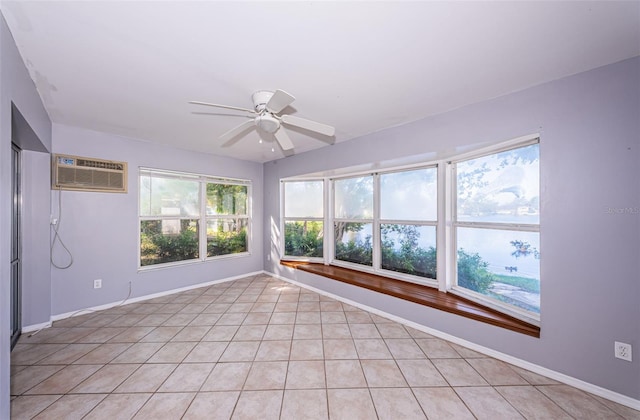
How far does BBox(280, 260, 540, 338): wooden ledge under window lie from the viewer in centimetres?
206

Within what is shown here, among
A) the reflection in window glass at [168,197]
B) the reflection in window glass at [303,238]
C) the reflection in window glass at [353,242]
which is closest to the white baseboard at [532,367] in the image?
the reflection in window glass at [353,242]

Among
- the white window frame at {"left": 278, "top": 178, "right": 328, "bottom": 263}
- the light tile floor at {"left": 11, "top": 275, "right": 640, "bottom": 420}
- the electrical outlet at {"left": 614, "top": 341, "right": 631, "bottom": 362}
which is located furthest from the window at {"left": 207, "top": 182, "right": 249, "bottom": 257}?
the electrical outlet at {"left": 614, "top": 341, "right": 631, "bottom": 362}

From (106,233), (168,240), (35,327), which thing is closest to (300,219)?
(168,240)

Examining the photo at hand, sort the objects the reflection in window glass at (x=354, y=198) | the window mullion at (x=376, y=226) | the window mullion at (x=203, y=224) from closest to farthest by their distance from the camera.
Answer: the window mullion at (x=376, y=226)
the reflection in window glass at (x=354, y=198)
the window mullion at (x=203, y=224)

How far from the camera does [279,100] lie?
65.0 inches

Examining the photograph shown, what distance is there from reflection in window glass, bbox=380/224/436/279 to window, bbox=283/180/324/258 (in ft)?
4.10

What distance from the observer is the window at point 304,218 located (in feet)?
13.9

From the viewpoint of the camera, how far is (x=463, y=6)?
1.22 meters

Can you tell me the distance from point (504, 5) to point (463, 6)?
217 millimetres

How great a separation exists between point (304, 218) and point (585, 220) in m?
3.47

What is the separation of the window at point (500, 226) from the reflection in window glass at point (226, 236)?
12.2 ft

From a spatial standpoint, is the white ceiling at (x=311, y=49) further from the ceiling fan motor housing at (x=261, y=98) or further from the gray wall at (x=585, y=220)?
the gray wall at (x=585, y=220)

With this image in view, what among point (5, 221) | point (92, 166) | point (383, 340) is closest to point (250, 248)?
point (92, 166)

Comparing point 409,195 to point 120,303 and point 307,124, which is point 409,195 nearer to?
point 307,124
